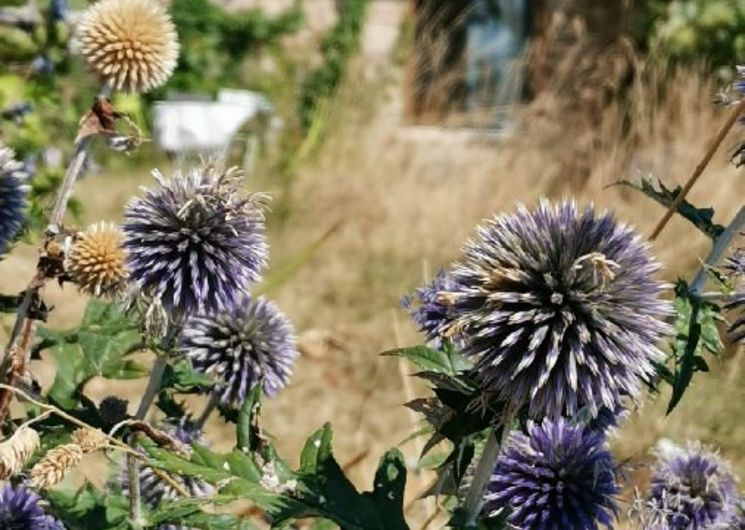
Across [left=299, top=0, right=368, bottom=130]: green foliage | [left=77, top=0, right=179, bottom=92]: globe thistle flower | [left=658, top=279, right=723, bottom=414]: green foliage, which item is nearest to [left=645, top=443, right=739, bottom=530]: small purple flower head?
[left=658, top=279, right=723, bottom=414]: green foliage

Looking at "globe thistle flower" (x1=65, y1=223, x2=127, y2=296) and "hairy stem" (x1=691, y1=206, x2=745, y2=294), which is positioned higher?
"hairy stem" (x1=691, y1=206, x2=745, y2=294)

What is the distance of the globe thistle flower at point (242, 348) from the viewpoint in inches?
71.8

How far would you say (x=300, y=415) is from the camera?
4285 millimetres

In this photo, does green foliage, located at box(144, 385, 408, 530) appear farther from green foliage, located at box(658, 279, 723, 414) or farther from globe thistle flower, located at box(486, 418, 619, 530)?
green foliage, located at box(658, 279, 723, 414)

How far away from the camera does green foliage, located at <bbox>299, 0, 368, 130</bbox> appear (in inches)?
339

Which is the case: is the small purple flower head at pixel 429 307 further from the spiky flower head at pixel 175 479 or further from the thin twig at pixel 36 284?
the thin twig at pixel 36 284

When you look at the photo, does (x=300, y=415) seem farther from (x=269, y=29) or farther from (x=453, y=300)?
(x=269, y=29)

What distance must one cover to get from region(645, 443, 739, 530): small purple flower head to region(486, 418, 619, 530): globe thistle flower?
16cm

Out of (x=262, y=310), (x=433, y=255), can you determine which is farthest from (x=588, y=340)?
(x=433, y=255)

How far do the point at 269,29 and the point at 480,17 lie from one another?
1753 millimetres

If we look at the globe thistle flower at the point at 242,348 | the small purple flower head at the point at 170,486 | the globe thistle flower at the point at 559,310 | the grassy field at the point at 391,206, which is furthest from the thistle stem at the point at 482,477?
the grassy field at the point at 391,206

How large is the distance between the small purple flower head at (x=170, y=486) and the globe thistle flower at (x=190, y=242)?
19 centimetres

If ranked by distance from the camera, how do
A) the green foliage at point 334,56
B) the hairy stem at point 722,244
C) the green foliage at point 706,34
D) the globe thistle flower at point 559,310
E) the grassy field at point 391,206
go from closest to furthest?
the globe thistle flower at point 559,310
the hairy stem at point 722,244
the grassy field at point 391,206
the green foliage at point 706,34
the green foliage at point 334,56

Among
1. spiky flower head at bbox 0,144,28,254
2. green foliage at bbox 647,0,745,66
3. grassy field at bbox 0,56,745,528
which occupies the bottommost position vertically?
grassy field at bbox 0,56,745,528
